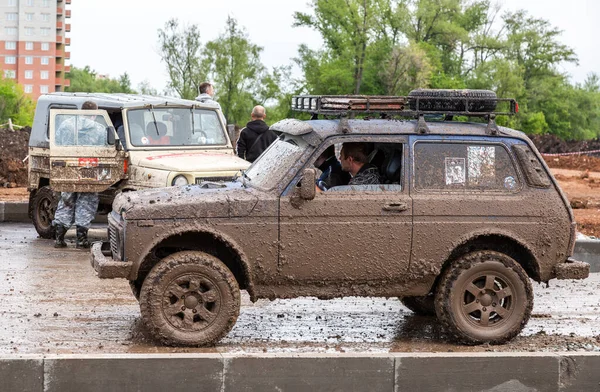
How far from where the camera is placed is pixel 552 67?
9525 cm

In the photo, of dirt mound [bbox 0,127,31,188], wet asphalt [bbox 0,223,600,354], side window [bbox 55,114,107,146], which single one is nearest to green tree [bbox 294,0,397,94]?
dirt mound [bbox 0,127,31,188]

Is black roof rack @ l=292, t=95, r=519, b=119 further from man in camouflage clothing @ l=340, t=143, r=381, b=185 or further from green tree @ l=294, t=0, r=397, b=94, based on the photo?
green tree @ l=294, t=0, r=397, b=94

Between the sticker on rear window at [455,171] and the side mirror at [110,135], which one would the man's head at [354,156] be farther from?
the side mirror at [110,135]

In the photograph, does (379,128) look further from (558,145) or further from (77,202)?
(558,145)

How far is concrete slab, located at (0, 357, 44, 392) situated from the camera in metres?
6.95

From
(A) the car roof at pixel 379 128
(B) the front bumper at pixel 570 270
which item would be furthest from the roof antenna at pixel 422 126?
(B) the front bumper at pixel 570 270

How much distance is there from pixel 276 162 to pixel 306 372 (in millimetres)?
2147

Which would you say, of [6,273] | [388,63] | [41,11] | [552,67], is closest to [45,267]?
[6,273]

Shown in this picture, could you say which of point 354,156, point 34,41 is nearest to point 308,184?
point 354,156

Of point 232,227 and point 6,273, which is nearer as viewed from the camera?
point 232,227

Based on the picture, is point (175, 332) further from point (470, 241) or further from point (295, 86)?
point (295, 86)

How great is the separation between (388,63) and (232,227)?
6862 centimetres

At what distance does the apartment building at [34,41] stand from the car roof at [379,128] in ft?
534

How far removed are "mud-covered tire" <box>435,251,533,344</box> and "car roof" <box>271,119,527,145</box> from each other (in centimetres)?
100
